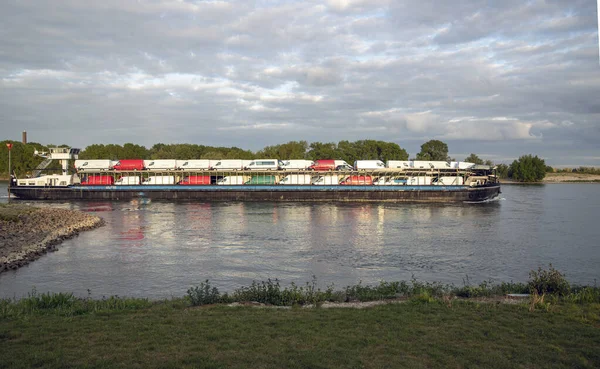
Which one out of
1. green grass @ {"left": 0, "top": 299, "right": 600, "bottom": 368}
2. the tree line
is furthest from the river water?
the tree line

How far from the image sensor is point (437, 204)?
65125 millimetres

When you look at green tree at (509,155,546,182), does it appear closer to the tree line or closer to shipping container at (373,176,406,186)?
the tree line

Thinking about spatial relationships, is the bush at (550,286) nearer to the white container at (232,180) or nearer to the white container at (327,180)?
the white container at (327,180)

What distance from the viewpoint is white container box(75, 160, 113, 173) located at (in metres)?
76.1

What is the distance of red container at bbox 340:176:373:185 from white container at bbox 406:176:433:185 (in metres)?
6.58

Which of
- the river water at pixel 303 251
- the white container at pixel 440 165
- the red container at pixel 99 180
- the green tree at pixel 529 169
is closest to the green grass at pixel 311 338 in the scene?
the river water at pixel 303 251

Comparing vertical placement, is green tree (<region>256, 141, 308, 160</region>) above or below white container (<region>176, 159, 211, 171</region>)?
above

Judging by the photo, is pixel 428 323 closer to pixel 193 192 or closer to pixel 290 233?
pixel 290 233

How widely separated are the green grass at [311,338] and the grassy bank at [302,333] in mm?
22

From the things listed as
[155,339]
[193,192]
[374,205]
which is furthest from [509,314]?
[193,192]

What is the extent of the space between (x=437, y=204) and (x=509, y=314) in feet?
184

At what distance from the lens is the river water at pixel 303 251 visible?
21.1 metres

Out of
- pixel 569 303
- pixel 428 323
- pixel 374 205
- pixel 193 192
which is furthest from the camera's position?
pixel 193 192

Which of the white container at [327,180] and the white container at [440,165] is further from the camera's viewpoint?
the white container at [327,180]
